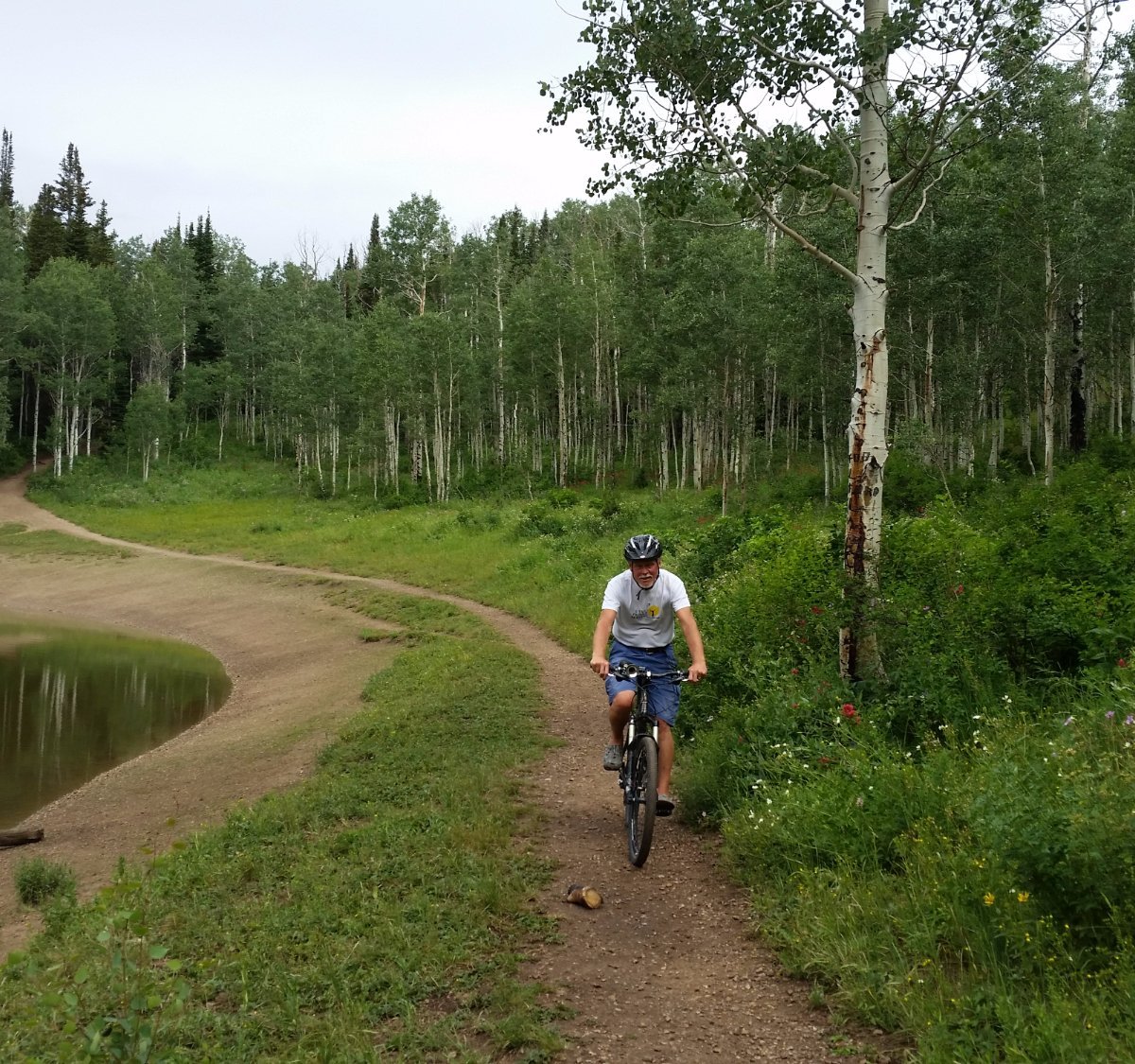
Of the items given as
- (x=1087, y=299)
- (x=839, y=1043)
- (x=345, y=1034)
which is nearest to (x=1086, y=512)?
(x=839, y=1043)

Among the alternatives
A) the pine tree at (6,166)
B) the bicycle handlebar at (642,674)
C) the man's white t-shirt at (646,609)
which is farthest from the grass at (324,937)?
the pine tree at (6,166)

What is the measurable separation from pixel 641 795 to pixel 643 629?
1.18 meters

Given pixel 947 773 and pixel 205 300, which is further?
pixel 205 300

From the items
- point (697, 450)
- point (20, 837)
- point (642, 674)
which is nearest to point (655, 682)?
point (642, 674)

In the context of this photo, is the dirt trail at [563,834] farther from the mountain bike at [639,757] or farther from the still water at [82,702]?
the still water at [82,702]

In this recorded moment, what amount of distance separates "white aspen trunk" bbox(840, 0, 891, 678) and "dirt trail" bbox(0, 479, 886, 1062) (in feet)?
7.45

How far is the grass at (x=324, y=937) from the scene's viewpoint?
389cm

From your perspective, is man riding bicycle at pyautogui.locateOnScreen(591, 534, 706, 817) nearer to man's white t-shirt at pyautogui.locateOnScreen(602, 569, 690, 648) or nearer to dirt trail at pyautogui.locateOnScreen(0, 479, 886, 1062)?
man's white t-shirt at pyautogui.locateOnScreen(602, 569, 690, 648)

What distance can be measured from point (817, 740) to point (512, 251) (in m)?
71.1

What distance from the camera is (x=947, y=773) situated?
518cm

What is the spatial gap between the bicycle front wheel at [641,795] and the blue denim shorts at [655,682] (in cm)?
27

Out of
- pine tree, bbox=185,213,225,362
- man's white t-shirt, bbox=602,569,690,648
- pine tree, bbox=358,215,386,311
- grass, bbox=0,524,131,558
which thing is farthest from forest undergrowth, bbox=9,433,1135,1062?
pine tree, bbox=185,213,225,362

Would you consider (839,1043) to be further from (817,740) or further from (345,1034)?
(817,740)

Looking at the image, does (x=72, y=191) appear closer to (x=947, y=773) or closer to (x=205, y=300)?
(x=205, y=300)
